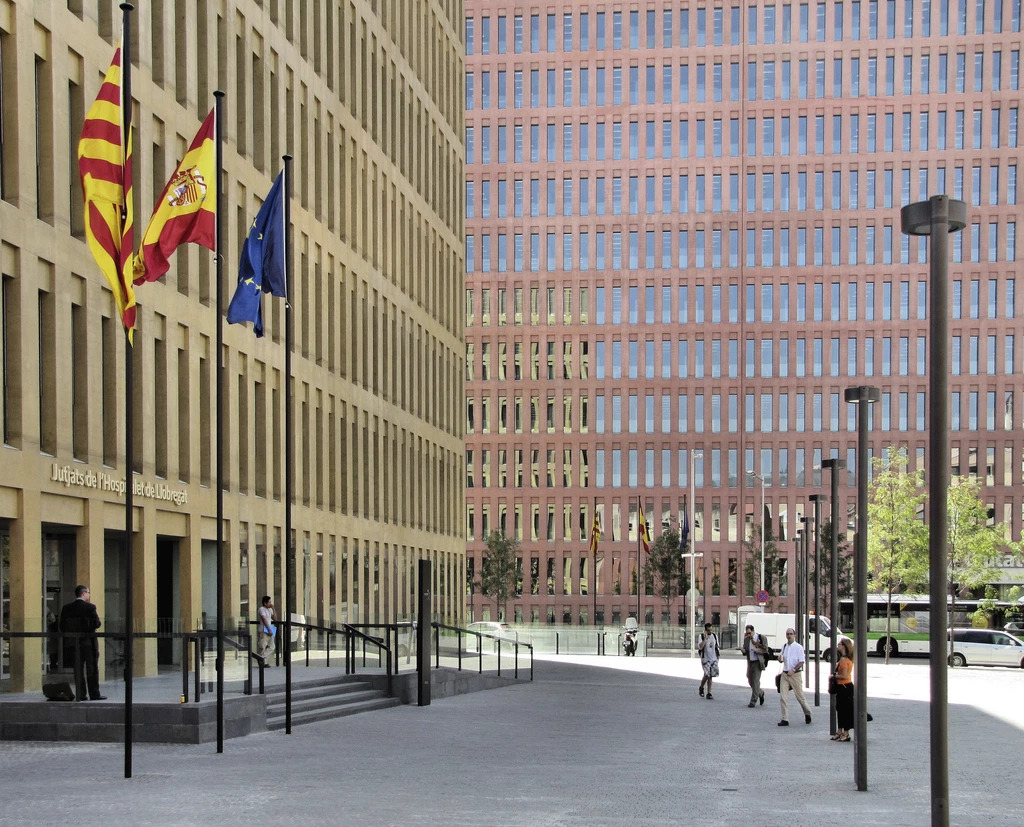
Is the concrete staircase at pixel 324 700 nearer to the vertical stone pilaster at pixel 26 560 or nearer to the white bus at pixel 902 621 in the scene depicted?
the vertical stone pilaster at pixel 26 560

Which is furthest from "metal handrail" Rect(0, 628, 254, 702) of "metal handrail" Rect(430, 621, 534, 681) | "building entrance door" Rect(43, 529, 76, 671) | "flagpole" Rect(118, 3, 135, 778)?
"metal handrail" Rect(430, 621, 534, 681)

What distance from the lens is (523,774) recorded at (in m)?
18.4

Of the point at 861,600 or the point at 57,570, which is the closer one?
the point at 861,600

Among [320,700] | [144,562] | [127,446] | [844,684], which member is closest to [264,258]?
[127,446]

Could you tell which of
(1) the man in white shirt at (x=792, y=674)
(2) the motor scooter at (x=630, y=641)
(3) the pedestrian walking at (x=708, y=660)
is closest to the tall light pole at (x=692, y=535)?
(2) the motor scooter at (x=630, y=641)

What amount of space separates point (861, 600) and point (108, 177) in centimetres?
998

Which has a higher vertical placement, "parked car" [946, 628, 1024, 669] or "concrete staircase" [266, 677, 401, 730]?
"concrete staircase" [266, 677, 401, 730]

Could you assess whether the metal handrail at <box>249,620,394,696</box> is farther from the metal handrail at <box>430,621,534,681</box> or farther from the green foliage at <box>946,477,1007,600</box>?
the green foliage at <box>946,477,1007,600</box>

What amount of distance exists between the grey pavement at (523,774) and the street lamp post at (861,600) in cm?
48

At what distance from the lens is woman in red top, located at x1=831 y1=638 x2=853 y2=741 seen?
23.2 metres

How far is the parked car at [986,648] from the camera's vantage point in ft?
220

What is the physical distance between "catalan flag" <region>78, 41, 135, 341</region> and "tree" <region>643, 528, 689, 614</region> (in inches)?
3647

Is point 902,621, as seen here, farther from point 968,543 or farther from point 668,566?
point 668,566

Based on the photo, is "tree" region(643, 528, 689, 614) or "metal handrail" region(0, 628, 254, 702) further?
"tree" region(643, 528, 689, 614)
